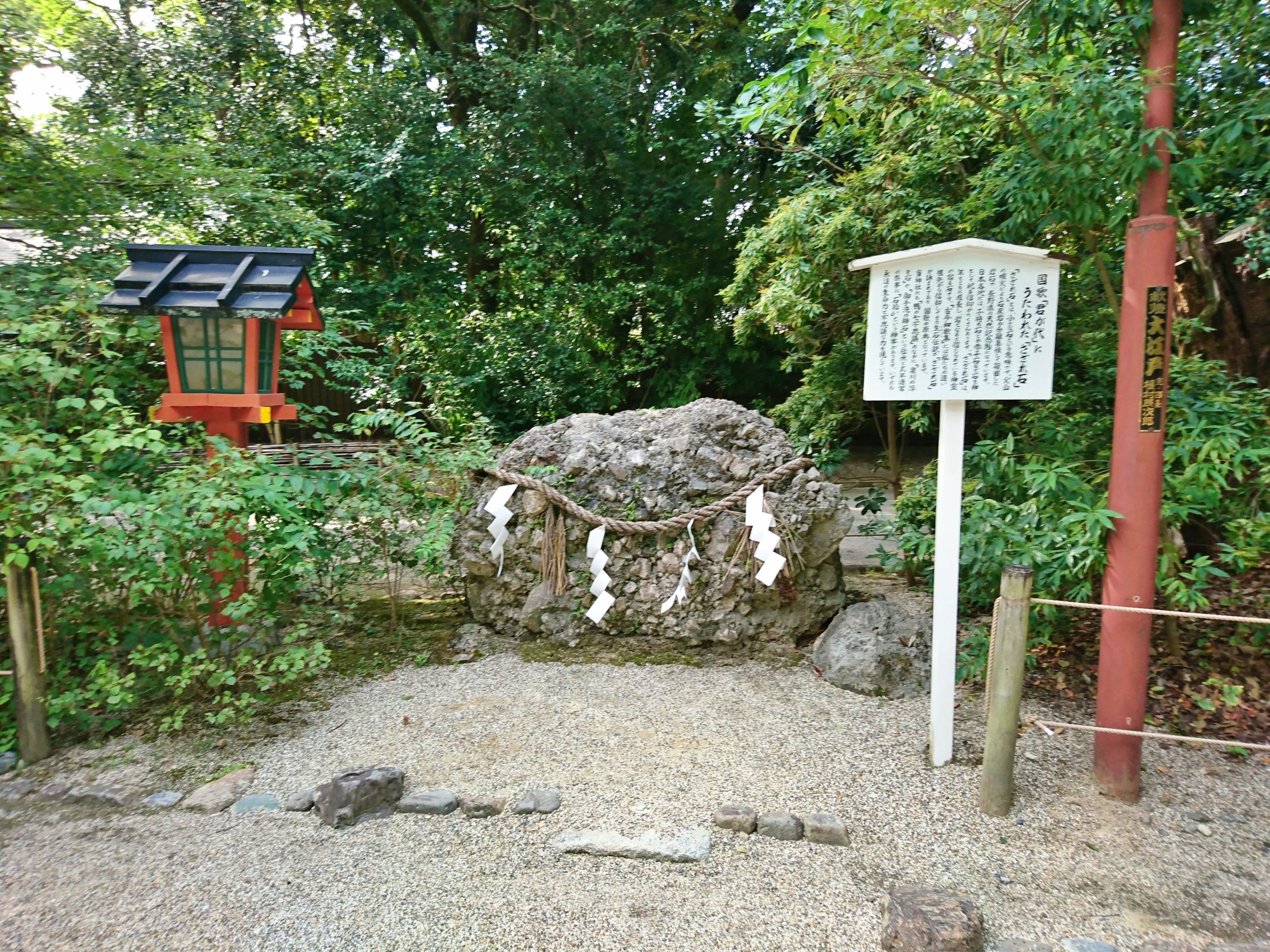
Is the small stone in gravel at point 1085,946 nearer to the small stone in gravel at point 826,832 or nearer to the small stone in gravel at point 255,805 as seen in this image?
the small stone in gravel at point 826,832

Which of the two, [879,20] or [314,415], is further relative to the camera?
[314,415]

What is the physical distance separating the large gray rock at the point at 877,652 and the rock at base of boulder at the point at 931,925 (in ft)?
5.36

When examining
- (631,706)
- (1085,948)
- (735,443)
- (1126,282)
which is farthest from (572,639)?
(1126,282)

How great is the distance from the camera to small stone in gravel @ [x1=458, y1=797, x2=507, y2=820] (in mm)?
2865

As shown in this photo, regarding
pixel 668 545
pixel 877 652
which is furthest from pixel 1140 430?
pixel 668 545

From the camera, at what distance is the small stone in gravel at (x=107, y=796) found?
2.96 meters

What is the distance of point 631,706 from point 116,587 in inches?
93.0

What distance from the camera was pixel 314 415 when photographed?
171 inches

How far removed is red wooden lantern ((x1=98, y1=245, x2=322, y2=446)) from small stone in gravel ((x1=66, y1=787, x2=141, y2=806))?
1619 millimetres

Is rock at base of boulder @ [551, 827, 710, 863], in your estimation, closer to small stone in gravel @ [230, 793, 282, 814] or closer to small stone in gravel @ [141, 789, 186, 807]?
small stone in gravel @ [230, 793, 282, 814]

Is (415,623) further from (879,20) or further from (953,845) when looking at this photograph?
(879,20)

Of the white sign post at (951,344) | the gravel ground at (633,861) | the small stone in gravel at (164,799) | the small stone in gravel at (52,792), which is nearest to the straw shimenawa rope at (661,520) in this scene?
the gravel ground at (633,861)

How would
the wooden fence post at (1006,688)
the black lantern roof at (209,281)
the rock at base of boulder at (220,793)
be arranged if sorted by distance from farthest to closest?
the black lantern roof at (209,281) < the rock at base of boulder at (220,793) < the wooden fence post at (1006,688)

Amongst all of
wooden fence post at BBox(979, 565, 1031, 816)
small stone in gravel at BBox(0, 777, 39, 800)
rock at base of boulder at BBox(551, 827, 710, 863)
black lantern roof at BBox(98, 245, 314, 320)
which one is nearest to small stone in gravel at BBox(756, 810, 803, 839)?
rock at base of boulder at BBox(551, 827, 710, 863)
